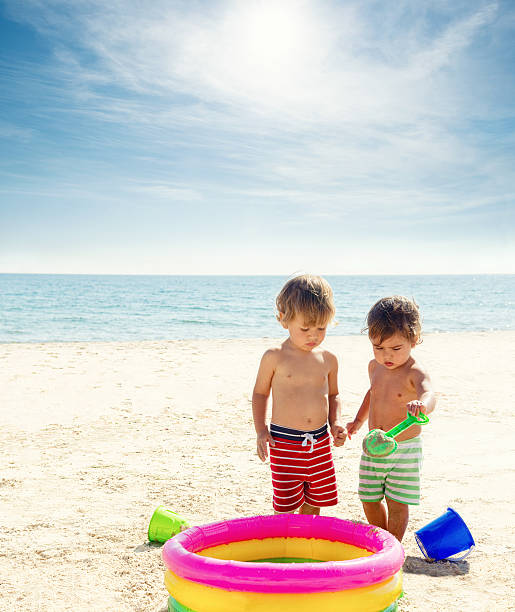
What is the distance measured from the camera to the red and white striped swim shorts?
3.02 m

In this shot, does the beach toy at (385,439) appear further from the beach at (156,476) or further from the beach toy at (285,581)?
the beach at (156,476)

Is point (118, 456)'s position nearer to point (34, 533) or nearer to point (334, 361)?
point (34, 533)

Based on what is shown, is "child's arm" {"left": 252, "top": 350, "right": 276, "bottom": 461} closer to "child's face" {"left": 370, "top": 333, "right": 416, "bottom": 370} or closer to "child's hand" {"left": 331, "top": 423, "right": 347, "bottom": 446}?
"child's hand" {"left": 331, "top": 423, "right": 347, "bottom": 446}

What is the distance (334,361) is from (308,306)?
1.36 ft

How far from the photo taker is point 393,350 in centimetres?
305

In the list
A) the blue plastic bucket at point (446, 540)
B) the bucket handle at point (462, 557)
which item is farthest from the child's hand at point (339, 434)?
the bucket handle at point (462, 557)

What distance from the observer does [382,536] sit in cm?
251

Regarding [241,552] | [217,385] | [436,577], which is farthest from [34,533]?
[217,385]

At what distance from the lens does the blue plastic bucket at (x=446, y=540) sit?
3.12m

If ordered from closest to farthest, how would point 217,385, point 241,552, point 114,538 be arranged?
point 241,552, point 114,538, point 217,385

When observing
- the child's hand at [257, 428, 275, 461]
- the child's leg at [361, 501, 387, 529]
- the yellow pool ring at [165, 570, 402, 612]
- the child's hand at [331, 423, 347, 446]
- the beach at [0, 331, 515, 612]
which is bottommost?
the beach at [0, 331, 515, 612]

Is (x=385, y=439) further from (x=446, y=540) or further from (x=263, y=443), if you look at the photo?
(x=446, y=540)

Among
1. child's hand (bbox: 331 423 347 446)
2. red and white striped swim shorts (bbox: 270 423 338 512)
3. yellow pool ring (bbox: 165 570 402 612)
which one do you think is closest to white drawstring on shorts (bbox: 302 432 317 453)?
red and white striped swim shorts (bbox: 270 423 338 512)

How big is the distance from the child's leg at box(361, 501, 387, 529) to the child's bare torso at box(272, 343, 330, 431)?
0.53 metres
